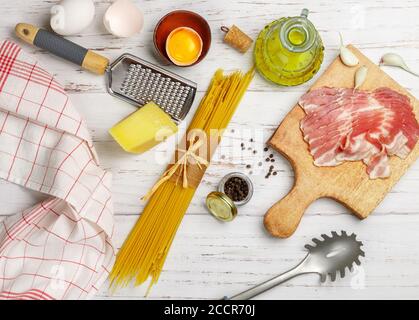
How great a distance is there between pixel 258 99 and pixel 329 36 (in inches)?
9.5

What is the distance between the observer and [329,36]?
5.01ft

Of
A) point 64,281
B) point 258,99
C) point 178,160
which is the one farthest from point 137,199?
point 258,99

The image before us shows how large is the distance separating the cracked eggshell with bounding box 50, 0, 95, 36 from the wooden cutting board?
1.76 ft

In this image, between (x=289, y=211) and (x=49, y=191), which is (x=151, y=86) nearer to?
(x=49, y=191)

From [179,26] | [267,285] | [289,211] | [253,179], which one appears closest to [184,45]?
[179,26]

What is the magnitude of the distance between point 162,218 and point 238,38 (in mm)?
475

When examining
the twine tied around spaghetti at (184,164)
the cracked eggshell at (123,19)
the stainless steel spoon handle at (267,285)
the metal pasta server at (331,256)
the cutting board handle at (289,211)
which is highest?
the cracked eggshell at (123,19)

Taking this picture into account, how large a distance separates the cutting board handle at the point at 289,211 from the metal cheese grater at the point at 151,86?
0.32 m

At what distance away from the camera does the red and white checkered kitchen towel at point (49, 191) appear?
1408 millimetres

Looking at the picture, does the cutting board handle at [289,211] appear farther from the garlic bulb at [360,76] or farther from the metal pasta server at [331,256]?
the garlic bulb at [360,76]

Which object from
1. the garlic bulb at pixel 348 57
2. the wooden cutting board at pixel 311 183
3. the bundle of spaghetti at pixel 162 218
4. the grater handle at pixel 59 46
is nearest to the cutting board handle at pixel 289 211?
the wooden cutting board at pixel 311 183
